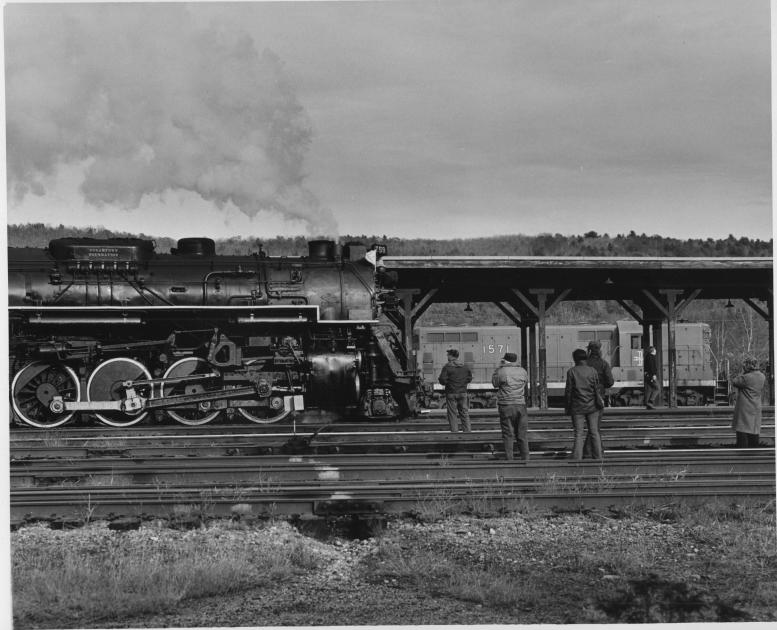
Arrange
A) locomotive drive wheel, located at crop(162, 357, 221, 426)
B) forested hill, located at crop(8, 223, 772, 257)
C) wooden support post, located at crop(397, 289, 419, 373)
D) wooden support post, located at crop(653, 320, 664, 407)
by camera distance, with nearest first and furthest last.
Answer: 1. locomotive drive wheel, located at crop(162, 357, 221, 426)
2. wooden support post, located at crop(397, 289, 419, 373)
3. wooden support post, located at crop(653, 320, 664, 407)
4. forested hill, located at crop(8, 223, 772, 257)

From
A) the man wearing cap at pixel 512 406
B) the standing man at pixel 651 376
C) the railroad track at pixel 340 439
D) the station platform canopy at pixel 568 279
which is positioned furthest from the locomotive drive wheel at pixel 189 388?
the standing man at pixel 651 376

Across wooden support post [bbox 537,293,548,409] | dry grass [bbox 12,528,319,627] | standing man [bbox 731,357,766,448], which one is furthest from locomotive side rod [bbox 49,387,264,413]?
standing man [bbox 731,357,766,448]

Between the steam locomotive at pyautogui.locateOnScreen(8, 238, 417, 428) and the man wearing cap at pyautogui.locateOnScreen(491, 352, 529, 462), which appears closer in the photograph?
the man wearing cap at pyautogui.locateOnScreen(491, 352, 529, 462)

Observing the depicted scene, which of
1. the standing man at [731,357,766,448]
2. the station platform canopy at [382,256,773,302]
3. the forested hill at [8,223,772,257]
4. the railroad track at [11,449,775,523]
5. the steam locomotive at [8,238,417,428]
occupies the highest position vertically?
the forested hill at [8,223,772,257]

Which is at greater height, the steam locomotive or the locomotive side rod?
the steam locomotive

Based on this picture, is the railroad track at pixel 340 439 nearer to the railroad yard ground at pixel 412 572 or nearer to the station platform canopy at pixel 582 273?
the railroad yard ground at pixel 412 572

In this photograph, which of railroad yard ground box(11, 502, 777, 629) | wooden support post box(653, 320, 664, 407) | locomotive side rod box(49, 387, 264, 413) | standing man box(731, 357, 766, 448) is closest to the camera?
railroad yard ground box(11, 502, 777, 629)

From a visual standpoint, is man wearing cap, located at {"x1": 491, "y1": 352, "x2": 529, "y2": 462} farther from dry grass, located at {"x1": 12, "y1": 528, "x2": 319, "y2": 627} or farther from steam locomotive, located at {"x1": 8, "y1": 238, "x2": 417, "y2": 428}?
steam locomotive, located at {"x1": 8, "y1": 238, "x2": 417, "y2": 428}

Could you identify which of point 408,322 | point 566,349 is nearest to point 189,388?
point 408,322

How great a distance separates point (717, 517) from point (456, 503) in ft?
7.41

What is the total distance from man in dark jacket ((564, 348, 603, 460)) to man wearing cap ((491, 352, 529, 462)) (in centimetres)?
54

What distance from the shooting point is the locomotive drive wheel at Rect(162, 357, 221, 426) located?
1408cm

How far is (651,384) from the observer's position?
65.6 ft

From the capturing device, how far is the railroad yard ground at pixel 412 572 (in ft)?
17.5
